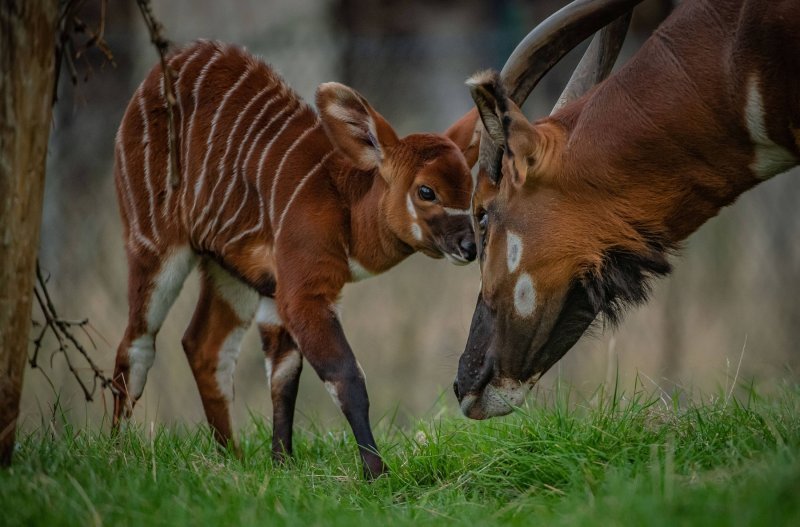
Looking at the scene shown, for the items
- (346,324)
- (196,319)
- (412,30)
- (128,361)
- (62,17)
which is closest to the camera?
(62,17)

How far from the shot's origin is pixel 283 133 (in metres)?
5.32

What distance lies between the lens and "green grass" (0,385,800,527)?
3.26m

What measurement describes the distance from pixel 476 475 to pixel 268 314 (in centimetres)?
167

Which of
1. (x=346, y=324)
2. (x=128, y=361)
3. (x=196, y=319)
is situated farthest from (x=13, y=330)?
(x=346, y=324)

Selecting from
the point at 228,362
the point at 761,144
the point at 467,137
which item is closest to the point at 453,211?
the point at 467,137

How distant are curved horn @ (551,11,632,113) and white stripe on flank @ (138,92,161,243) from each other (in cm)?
190

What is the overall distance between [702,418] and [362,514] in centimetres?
144

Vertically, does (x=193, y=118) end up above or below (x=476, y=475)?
above

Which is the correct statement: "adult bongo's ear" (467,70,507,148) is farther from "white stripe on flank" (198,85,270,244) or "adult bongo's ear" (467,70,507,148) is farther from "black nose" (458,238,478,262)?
"white stripe on flank" (198,85,270,244)

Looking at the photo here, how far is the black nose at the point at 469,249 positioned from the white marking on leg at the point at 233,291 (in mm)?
1315

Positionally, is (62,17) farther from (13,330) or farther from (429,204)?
(429,204)

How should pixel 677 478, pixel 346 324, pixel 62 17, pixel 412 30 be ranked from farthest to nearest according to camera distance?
pixel 412 30 → pixel 346 324 → pixel 62 17 → pixel 677 478

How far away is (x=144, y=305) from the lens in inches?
205

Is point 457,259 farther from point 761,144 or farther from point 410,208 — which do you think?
point 761,144
